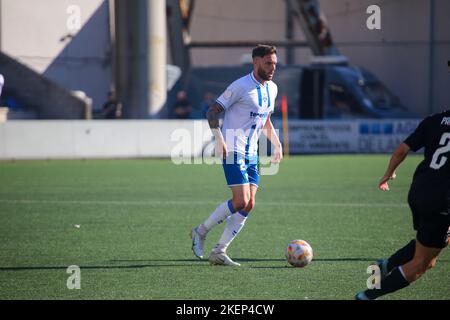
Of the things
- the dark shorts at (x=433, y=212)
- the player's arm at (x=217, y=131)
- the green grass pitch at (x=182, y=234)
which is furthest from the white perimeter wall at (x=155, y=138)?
the dark shorts at (x=433, y=212)

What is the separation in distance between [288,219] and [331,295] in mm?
5185

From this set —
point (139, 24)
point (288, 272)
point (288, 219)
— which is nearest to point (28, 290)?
point (288, 272)

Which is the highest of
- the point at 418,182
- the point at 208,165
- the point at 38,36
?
the point at 38,36

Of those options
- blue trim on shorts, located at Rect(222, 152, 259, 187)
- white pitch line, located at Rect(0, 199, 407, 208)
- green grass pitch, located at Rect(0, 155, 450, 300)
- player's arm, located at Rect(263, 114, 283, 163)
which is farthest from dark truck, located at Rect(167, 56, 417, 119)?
blue trim on shorts, located at Rect(222, 152, 259, 187)

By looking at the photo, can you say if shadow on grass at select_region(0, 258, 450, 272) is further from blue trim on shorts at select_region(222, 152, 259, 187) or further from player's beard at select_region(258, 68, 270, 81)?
player's beard at select_region(258, 68, 270, 81)

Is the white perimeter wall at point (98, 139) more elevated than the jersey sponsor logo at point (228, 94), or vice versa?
the jersey sponsor logo at point (228, 94)

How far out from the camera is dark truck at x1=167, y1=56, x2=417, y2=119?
2888 centimetres

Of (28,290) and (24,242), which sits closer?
(28,290)

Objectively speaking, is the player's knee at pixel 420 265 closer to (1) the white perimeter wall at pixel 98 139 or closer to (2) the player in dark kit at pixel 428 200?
(2) the player in dark kit at pixel 428 200

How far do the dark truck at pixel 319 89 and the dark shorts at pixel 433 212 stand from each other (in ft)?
70.8

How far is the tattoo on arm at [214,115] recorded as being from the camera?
360 inches

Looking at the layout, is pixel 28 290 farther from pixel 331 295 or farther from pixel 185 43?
pixel 185 43

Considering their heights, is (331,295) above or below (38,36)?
below

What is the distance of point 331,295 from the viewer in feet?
25.4
